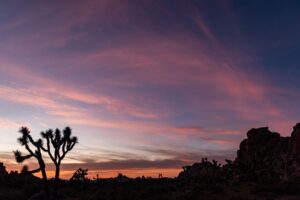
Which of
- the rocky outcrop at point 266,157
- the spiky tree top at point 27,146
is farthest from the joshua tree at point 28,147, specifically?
the rocky outcrop at point 266,157

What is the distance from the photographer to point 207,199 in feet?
80.1

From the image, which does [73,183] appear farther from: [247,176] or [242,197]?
[242,197]

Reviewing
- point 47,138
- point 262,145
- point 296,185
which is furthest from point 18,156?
point 262,145

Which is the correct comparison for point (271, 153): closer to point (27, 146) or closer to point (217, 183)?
point (217, 183)

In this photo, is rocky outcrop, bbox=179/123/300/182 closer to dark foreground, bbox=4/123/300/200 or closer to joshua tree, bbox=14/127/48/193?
dark foreground, bbox=4/123/300/200

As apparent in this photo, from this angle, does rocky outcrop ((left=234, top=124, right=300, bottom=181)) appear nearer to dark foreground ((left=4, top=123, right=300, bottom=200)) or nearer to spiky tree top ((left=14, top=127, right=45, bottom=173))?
dark foreground ((left=4, top=123, right=300, bottom=200))

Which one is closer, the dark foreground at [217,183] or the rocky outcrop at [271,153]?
the dark foreground at [217,183]

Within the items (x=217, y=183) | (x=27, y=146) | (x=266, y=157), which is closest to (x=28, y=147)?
(x=27, y=146)

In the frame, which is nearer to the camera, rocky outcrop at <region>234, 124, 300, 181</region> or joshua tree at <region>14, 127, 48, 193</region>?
joshua tree at <region>14, 127, 48, 193</region>

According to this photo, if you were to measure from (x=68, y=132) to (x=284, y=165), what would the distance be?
61.0 m

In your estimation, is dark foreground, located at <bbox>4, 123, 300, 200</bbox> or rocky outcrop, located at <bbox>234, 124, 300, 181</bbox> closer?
dark foreground, located at <bbox>4, 123, 300, 200</bbox>

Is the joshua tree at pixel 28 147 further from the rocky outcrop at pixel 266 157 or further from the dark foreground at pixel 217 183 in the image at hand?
the rocky outcrop at pixel 266 157

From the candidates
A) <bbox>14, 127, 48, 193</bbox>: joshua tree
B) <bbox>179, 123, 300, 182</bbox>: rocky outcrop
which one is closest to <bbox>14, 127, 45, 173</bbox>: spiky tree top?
<bbox>14, 127, 48, 193</bbox>: joshua tree

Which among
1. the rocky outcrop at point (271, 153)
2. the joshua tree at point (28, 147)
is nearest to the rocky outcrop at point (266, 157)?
the rocky outcrop at point (271, 153)
